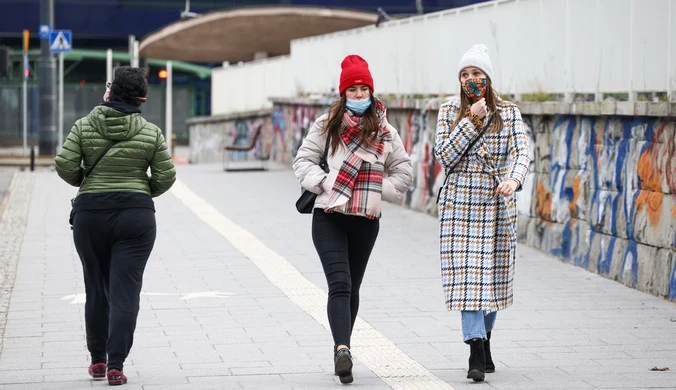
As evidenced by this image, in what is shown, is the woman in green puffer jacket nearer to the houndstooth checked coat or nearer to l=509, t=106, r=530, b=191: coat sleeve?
the houndstooth checked coat

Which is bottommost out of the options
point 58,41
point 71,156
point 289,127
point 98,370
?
point 98,370

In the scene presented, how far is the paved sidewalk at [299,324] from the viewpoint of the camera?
21.9 ft

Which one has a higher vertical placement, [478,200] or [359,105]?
[359,105]

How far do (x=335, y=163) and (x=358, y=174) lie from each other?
0.13 meters

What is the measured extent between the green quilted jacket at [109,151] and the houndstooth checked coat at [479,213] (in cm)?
144

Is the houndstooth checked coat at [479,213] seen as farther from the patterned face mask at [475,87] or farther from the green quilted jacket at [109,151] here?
the green quilted jacket at [109,151]

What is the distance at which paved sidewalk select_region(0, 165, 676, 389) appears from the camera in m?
6.66

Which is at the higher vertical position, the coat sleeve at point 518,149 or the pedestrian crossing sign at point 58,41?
the pedestrian crossing sign at point 58,41

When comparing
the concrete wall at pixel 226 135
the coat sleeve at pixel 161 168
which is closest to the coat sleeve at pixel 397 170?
the coat sleeve at pixel 161 168

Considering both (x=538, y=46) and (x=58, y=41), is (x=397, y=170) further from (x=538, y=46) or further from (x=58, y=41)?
(x=58, y=41)

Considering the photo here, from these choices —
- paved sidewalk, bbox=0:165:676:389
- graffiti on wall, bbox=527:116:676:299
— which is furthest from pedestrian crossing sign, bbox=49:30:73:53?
graffiti on wall, bbox=527:116:676:299

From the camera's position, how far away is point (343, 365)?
6.29 meters

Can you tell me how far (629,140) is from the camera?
1004 cm

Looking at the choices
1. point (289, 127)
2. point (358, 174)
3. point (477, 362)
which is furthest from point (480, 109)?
point (289, 127)
